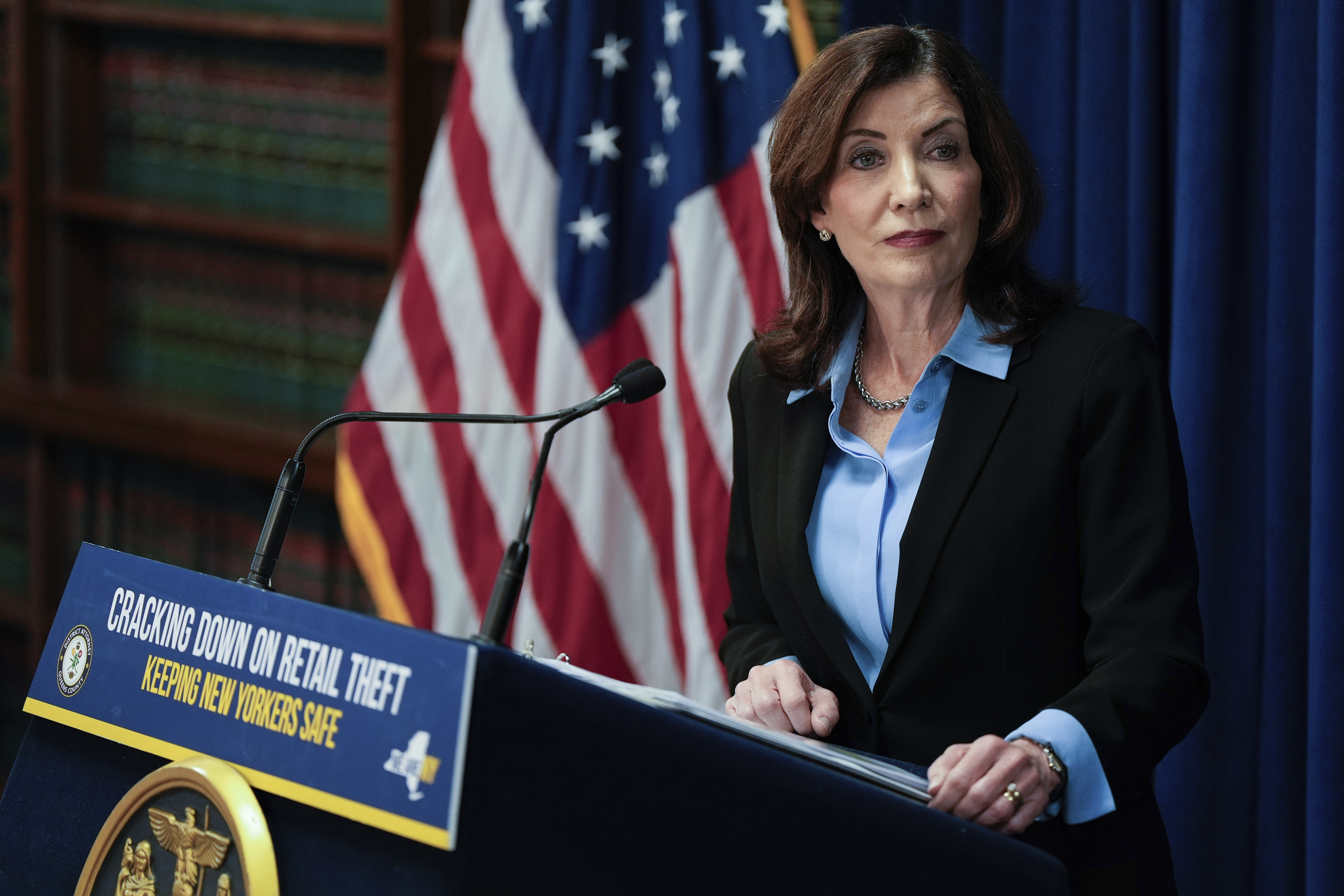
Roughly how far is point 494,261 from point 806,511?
1.40 m

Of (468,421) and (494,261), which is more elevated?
(494,261)

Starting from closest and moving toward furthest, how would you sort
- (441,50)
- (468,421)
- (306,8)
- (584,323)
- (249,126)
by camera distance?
1. (468,421)
2. (584,323)
3. (441,50)
4. (306,8)
5. (249,126)

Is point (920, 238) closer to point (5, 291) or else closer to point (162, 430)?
point (162, 430)

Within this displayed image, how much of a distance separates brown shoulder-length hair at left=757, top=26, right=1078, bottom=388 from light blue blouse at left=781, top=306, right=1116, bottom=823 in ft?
0.13

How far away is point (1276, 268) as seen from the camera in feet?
6.22

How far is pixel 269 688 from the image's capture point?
39.8 inches

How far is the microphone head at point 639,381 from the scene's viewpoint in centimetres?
124

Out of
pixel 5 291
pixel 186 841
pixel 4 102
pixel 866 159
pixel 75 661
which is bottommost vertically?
pixel 186 841

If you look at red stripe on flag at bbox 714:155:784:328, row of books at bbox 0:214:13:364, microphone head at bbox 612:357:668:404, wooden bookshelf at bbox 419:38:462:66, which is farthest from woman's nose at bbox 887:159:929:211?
row of books at bbox 0:214:13:364

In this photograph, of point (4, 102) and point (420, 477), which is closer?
point (420, 477)

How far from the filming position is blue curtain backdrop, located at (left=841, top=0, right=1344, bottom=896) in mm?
1825

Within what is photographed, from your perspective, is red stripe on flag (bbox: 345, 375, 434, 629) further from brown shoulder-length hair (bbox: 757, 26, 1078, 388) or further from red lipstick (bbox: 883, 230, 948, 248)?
red lipstick (bbox: 883, 230, 948, 248)

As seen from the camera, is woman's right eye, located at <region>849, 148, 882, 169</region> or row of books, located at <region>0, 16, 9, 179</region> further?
row of books, located at <region>0, 16, 9, 179</region>

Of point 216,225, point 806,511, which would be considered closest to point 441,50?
point 216,225
